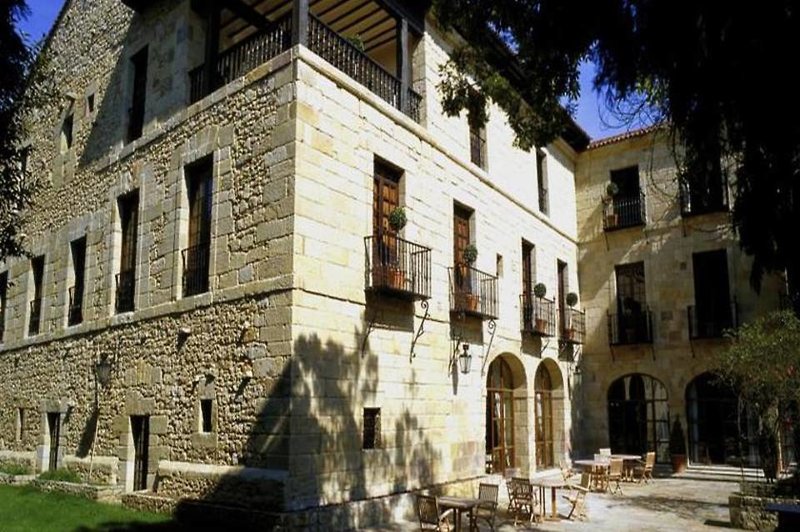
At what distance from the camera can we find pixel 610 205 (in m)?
18.6

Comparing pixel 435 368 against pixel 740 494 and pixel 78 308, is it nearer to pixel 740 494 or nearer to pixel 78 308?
pixel 740 494

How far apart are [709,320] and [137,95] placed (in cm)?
1405

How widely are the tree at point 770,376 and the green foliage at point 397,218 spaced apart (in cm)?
589

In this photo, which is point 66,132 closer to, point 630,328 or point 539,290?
point 539,290

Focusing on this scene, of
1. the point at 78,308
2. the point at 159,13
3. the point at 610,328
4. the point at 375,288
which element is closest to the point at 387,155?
the point at 375,288

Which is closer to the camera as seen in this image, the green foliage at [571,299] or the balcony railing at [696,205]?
the balcony railing at [696,205]

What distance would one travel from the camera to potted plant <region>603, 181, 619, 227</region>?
59.4 ft

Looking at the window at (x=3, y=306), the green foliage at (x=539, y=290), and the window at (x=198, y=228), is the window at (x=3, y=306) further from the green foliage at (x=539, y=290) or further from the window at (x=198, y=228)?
the green foliage at (x=539, y=290)

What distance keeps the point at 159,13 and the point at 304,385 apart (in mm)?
7976

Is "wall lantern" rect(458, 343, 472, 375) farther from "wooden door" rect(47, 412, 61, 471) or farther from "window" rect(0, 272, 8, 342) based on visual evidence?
"window" rect(0, 272, 8, 342)

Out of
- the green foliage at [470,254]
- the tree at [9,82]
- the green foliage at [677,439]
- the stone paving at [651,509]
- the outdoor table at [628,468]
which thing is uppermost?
the tree at [9,82]

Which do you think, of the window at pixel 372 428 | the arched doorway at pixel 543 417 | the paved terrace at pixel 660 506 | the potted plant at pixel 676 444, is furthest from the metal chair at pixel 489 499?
the potted plant at pixel 676 444

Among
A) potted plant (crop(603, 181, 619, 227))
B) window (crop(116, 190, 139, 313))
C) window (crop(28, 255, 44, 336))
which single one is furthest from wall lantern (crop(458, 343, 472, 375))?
window (crop(28, 255, 44, 336))

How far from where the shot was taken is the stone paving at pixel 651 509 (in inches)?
381
